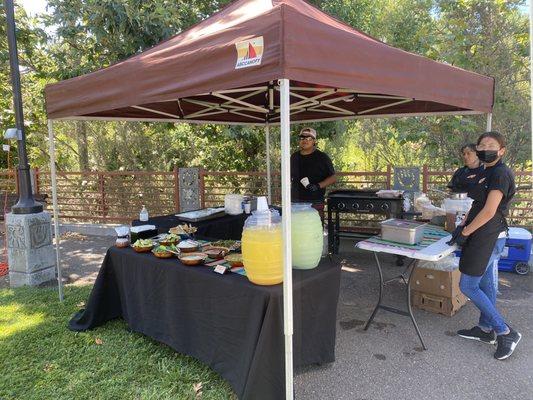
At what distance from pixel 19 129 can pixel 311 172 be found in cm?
358

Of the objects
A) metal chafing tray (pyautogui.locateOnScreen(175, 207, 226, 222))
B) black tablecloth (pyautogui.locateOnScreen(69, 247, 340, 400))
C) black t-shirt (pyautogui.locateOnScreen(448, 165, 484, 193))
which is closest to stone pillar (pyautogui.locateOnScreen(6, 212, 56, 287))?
metal chafing tray (pyautogui.locateOnScreen(175, 207, 226, 222))

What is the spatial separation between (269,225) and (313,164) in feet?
8.99

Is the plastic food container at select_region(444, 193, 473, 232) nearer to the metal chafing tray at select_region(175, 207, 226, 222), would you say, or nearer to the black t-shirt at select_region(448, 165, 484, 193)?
the black t-shirt at select_region(448, 165, 484, 193)

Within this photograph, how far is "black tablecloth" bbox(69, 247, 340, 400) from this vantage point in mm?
2221

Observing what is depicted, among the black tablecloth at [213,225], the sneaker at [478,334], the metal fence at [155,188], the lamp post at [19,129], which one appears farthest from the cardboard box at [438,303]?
the lamp post at [19,129]

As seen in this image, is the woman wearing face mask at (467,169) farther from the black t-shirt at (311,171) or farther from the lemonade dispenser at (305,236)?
the lemonade dispenser at (305,236)

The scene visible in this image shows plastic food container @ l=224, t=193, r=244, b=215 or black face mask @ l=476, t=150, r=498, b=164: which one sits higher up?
black face mask @ l=476, t=150, r=498, b=164

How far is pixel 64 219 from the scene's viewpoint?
31.4 feet

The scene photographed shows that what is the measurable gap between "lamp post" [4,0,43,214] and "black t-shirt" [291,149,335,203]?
3.30 meters

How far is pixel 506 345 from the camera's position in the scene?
295cm

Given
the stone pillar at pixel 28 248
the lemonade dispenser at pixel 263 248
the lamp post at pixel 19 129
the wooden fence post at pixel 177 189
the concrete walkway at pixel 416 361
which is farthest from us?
the wooden fence post at pixel 177 189

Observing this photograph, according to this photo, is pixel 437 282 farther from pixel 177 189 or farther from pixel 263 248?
pixel 177 189

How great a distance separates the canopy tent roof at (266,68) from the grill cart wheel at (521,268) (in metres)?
2.37

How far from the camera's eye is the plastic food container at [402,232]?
9.84 ft
